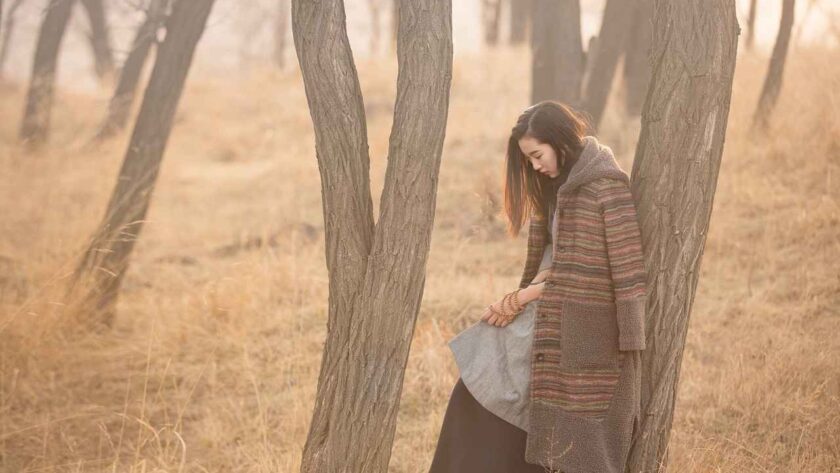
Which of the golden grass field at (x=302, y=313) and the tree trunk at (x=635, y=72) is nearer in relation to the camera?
the golden grass field at (x=302, y=313)

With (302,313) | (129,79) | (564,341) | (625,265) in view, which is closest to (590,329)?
(564,341)

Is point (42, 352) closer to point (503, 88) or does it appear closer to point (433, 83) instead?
point (433, 83)

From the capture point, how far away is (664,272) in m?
3.25

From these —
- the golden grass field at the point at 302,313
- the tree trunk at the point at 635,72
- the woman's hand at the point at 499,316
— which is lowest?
the golden grass field at the point at 302,313

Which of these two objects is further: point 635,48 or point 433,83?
point 635,48

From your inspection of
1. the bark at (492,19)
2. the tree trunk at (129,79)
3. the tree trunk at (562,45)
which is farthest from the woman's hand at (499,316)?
the bark at (492,19)

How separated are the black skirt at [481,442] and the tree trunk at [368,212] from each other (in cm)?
26

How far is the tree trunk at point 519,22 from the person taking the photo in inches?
622

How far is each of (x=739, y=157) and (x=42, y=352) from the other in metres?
6.16

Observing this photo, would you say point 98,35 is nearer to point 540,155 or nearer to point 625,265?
point 540,155

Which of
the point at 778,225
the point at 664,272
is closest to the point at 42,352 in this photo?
the point at 664,272

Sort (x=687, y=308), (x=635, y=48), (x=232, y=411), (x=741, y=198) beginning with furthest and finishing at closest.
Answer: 1. (x=635, y=48)
2. (x=741, y=198)
3. (x=232, y=411)
4. (x=687, y=308)

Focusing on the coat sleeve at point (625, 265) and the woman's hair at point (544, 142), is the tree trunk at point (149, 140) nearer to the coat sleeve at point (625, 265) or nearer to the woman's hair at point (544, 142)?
the woman's hair at point (544, 142)

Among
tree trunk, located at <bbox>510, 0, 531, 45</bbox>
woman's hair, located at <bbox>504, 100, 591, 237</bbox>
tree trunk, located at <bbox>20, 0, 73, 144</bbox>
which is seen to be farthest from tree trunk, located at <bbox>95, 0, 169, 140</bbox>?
tree trunk, located at <bbox>510, 0, 531, 45</bbox>
